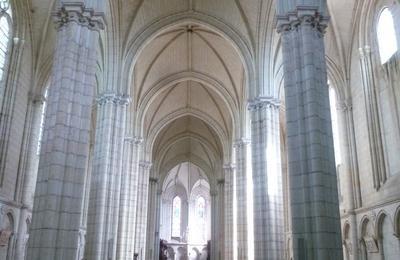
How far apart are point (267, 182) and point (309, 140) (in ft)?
24.6

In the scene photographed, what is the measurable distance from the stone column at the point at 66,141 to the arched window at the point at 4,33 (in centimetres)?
843

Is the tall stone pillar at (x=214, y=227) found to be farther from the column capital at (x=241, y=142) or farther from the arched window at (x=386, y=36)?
the arched window at (x=386, y=36)

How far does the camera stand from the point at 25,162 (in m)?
21.2

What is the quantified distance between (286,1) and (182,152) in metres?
36.2

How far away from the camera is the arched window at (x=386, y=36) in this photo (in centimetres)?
1867

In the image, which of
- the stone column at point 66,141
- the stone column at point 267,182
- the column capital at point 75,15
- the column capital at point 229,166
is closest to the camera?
the stone column at point 66,141

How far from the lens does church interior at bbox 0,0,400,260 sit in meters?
11.5

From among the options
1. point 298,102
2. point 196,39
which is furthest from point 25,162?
point 298,102

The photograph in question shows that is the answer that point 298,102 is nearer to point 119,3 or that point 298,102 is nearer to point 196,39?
point 119,3

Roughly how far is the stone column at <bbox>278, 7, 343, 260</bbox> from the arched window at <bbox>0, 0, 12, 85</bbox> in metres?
13.3

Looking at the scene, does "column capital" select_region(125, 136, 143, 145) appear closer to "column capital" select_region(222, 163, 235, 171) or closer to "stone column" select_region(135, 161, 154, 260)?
"stone column" select_region(135, 161, 154, 260)

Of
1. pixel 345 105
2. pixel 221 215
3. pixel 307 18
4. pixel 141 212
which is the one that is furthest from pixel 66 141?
pixel 221 215

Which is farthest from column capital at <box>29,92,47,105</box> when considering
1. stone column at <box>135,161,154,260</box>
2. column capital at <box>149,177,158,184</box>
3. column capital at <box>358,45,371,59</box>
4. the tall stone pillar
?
the tall stone pillar

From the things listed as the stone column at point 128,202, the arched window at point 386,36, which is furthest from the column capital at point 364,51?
the stone column at point 128,202
